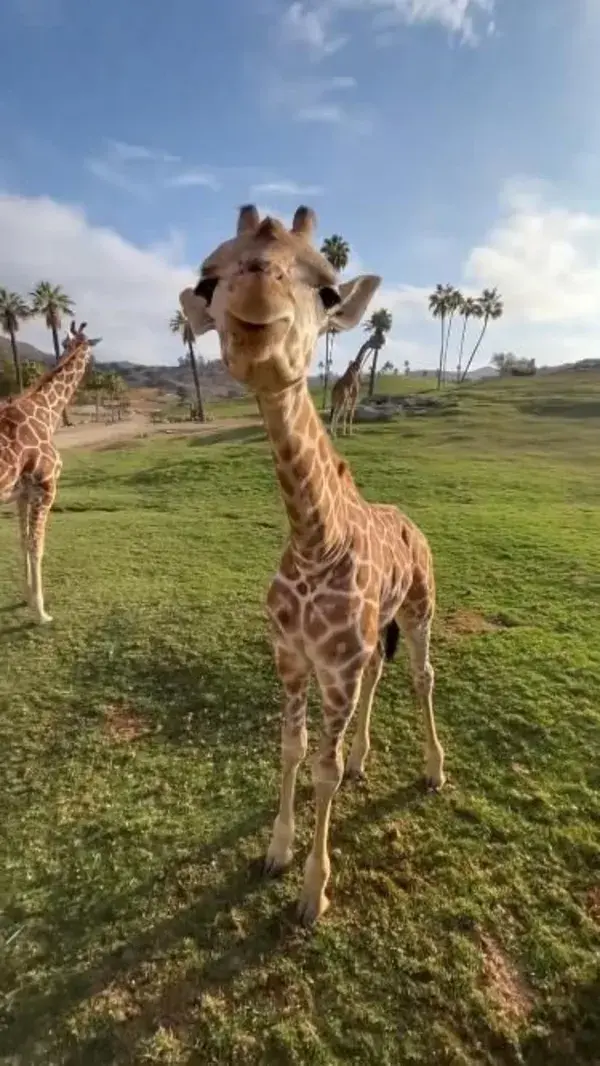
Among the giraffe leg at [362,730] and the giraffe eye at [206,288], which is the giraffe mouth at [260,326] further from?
the giraffe leg at [362,730]

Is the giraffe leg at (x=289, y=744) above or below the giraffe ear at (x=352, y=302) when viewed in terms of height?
below

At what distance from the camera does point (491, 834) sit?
4961 millimetres

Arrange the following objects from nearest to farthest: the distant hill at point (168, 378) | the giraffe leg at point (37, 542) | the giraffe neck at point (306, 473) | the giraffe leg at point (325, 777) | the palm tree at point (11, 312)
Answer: the giraffe neck at point (306, 473)
the giraffe leg at point (325, 777)
the giraffe leg at point (37, 542)
the palm tree at point (11, 312)
the distant hill at point (168, 378)

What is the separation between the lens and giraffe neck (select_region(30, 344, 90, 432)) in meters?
9.27

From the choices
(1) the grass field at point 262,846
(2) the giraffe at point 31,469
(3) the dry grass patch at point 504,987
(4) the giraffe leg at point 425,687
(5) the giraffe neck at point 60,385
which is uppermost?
(5) the giraffe neck at point 60,385

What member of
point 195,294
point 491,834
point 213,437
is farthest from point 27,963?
point 213,437

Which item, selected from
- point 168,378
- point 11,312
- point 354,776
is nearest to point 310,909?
point 354,776

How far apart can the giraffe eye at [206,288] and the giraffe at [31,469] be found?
6485 mm

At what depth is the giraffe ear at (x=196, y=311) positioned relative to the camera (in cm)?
254

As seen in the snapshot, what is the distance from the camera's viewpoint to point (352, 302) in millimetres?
2871

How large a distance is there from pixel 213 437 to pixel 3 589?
84.2ft

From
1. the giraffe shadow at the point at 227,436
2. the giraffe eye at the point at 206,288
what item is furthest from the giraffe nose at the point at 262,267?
the giraffe shadow at the point at 227,436

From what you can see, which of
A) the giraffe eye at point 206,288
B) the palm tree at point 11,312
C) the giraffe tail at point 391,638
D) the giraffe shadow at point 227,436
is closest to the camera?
the giraffe eye at point 206,288

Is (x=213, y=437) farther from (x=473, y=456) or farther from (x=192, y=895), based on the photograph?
(x=192, y=895)
